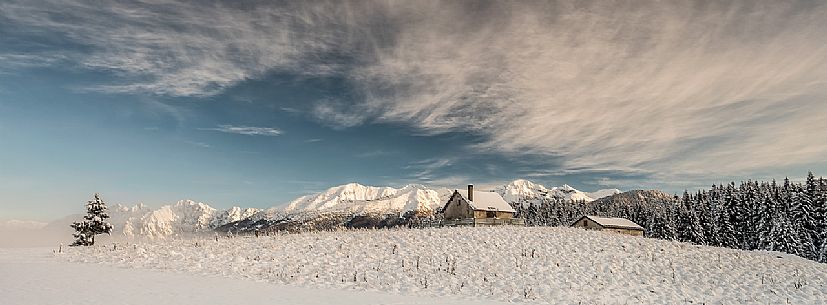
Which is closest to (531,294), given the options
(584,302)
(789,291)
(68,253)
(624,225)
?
(584,302)

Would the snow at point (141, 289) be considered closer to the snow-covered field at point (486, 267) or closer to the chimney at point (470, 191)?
the snow-covered field at point (486, 267)

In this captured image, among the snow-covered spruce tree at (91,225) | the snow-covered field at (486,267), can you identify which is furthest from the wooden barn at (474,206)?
the snow-covered spruce tree at (91,225)

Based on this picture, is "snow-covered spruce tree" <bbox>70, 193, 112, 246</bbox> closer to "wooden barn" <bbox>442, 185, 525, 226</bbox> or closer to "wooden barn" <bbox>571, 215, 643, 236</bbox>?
"wooden barn" <bbox>442, 185, 525, 226</bbox>

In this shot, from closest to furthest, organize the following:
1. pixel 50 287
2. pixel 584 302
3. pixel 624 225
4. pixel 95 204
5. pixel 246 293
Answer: pixel 50 287
pixel 246 293
pixel 584 302
pixel 95 204
pixel 624 225

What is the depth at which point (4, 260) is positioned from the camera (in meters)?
19.5

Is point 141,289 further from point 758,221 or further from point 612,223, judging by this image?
point 758,221

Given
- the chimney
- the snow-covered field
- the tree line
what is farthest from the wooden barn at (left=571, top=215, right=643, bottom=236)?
the snow-covered field

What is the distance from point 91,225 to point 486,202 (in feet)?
139

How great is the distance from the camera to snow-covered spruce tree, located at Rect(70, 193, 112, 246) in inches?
1420

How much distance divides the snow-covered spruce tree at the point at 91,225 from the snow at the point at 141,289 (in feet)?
58.7

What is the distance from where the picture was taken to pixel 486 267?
23.8m

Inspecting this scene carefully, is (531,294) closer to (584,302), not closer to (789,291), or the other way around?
(584,302)

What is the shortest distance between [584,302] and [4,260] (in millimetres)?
24790

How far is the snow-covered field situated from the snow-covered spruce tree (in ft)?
46.5
